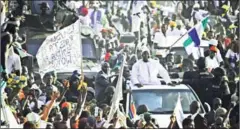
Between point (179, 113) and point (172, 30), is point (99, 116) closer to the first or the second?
point (179, 113)

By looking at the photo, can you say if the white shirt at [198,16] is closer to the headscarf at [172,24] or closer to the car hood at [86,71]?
the headscarf at [172,24]

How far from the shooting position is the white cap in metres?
5.92

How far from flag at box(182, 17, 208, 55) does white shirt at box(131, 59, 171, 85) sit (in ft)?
1.05

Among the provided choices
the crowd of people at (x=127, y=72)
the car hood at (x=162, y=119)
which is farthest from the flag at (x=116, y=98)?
the car hood at (x=162, y=119)

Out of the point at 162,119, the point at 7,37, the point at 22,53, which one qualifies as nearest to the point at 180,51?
the point at 162,119

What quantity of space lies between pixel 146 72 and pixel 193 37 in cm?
57

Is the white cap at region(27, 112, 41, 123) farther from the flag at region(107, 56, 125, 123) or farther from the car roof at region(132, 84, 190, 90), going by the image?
the car roof at region(132, 84, 190, 90)

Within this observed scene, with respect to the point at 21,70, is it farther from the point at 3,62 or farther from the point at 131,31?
the point at 131,31

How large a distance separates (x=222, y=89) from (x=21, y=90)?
191 cm

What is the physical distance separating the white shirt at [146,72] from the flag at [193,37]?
1.05 ft

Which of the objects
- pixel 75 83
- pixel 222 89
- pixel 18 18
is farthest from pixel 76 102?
pixel 222 89

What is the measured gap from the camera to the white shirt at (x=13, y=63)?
5.95 metres

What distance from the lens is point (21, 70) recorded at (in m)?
5.95

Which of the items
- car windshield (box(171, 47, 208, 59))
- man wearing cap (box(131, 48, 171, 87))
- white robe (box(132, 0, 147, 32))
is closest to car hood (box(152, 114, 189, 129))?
man wearing cap (box(131, 48, 171, 87))
